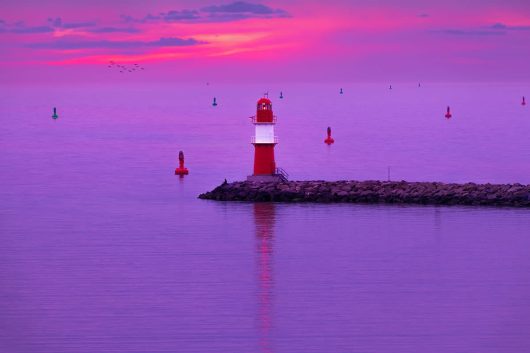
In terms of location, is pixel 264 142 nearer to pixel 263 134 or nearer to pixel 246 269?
pixel 263 134

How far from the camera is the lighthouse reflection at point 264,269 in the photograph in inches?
1105

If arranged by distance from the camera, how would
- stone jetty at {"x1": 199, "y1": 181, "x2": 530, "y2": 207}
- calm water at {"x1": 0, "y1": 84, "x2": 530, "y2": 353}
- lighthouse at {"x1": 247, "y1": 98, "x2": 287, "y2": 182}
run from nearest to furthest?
1. calm water at {"x1": 0, "y1": 84, "x2": 530, "y2": 353}
2. stone jetty at {"x1": 199, "y1": 181, "x2": 530, "y2": 207}
3. lighthouse at {"x1": 247, "y1": 98, "x2": 287, "y2": 182}

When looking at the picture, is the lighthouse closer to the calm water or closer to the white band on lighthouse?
the white band on lighthouse

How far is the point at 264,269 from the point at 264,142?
12707mm

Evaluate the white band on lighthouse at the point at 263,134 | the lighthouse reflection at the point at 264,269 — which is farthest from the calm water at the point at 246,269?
the white band on lighthouse at the point at 263,134

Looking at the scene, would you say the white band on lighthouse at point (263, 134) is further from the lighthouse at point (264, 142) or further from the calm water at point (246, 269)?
the calm water at point (246, 269)

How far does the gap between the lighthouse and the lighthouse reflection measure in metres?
1.64

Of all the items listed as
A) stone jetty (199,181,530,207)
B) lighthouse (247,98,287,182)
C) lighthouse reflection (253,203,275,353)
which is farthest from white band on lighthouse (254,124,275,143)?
lighthouse reflection (253,203,275,353)

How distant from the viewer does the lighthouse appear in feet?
157

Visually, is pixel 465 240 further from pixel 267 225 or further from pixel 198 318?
pixel 198 318

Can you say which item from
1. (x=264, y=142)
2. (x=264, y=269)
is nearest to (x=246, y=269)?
(x=264, y=269)

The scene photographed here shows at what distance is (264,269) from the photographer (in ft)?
117

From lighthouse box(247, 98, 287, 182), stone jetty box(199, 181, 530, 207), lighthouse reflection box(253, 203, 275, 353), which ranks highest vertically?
lighthouse box(247, 98, 287, 182)

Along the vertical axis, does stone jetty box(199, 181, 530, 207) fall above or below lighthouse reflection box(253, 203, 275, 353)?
above
